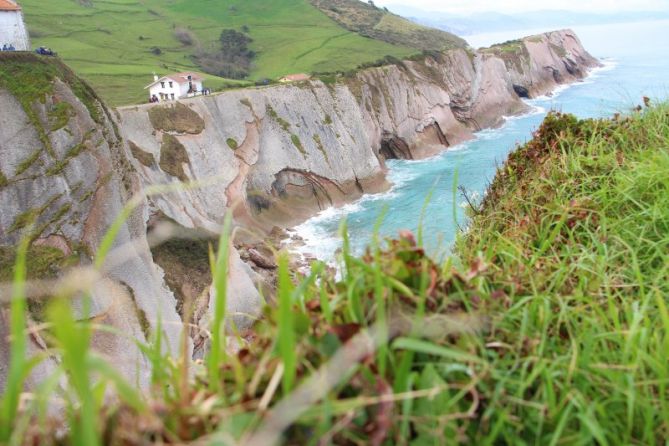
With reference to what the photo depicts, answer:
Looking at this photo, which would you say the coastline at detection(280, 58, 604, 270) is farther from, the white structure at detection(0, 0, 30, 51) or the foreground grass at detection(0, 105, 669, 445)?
the white structure at detection(0, 0, 30, 51)

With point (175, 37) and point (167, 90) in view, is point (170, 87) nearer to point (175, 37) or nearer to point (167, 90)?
point (167, 90)

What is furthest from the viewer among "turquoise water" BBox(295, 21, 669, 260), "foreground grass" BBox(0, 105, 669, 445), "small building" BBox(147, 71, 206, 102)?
"small building" BBox(147, 71, 206, 102)

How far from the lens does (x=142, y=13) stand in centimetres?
10306

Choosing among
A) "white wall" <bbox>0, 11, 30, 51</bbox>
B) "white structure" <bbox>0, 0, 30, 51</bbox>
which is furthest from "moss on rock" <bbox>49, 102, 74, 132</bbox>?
"white wall" <bbox>0, 11, 30, 51</bbox>

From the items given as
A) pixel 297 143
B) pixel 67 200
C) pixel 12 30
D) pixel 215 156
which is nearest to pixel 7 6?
pixel 12 30

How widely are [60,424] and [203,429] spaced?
526 mm

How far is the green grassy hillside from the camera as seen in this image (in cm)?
6750

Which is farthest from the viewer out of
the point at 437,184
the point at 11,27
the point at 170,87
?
the point at 170,87

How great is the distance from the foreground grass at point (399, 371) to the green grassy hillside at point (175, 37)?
5411cm

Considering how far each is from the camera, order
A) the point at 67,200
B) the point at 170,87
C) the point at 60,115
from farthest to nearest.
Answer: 1. the point at 170,87
2. the point at 60,115
3. the point at 67,200

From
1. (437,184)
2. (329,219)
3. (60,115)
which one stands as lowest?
(329,219)

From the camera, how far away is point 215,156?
34.4m

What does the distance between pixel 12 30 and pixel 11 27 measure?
17 centimetres

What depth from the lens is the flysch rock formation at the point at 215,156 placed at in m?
19.4
